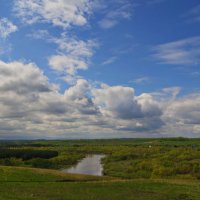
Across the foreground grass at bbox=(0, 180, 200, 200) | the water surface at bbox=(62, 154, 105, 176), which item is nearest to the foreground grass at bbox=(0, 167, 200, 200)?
the foreground grass at bbox=(0, 180, 200, 200)

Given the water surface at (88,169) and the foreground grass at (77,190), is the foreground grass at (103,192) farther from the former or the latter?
the water surface at (88,169)

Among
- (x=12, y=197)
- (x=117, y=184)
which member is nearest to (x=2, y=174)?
(x=117, y=184)

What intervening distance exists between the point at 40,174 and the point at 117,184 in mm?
11754

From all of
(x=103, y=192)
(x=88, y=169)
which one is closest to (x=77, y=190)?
(x=103, y=192)

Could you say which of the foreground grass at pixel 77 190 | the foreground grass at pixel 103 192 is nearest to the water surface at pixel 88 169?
the foreground grass at pixel 77 190

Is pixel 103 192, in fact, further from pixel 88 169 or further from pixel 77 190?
pixel 88 169

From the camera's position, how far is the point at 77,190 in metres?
35.2

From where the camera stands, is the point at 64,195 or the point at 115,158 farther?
the point at 115,158

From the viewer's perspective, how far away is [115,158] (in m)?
110

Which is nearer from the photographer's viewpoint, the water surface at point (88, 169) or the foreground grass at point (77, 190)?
the foreground grass at point (77, 190)

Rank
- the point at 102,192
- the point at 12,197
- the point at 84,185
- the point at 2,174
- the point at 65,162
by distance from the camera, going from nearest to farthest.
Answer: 1. the point at 12,197
2. the point at 102,192
3. the point at 84,185
4. the point at 2,174
5. the point at 65,162

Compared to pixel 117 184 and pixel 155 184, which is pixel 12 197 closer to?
pixel 117 184

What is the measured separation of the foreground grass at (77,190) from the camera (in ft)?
101

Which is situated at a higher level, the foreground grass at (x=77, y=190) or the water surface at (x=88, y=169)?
the foreground grass at (x=77, y=190)
